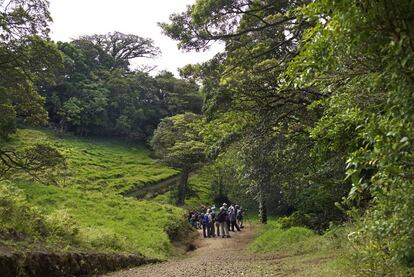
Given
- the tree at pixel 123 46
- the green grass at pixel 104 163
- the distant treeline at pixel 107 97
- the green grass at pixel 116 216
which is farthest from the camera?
the tree at pixel 123 46

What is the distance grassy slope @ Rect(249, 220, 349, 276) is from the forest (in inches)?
16.1

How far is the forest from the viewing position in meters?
3.30

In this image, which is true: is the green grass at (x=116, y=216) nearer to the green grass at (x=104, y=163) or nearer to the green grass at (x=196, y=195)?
the green grass at (x=104, y=163)

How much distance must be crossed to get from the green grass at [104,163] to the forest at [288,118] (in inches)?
21.2

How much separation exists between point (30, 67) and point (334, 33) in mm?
10507

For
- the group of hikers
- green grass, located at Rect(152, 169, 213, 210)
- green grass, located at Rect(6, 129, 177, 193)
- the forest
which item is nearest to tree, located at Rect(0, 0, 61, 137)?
the forest

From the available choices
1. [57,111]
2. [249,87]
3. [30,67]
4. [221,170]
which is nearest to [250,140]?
[249,87]

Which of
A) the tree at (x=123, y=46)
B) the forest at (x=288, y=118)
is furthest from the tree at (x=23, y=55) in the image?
the tree at (x=123, y=46)

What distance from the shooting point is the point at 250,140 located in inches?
618

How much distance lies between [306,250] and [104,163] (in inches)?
1420

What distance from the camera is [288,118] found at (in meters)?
15.2

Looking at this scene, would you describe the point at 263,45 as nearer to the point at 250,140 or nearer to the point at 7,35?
the point at 250,140

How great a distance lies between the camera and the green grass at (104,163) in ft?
119

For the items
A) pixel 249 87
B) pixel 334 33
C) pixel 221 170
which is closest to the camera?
pixel 334 33
